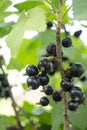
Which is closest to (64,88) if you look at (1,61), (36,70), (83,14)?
(36,70)

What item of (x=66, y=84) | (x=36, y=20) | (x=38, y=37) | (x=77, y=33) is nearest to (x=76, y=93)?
(x=66, y=84)

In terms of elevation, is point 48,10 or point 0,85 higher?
point 48,10

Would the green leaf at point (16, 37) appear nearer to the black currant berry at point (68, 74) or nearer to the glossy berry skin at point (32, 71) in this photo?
the glossy berry skin at point (32, 71)

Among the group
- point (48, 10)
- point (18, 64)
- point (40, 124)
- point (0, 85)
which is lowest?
point (40, 124)

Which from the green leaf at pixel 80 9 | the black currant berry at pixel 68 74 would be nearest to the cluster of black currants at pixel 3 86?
the black currant berry at pixel 68 74

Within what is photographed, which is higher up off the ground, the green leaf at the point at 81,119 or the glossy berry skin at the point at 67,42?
the glossy berry skin at the point at 67,42

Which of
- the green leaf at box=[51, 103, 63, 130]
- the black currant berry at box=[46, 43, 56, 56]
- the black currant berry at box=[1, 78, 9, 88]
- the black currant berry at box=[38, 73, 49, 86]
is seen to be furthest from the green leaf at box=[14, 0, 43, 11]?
the black currant berry at box=[1, 78, 9, 88]

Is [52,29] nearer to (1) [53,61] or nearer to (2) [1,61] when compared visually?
(2) [1,61]

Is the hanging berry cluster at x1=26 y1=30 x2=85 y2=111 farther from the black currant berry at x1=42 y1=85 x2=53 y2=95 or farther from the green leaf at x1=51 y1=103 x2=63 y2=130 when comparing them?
the green leaf at x1=51 y1=103 x2=63 y2=130
